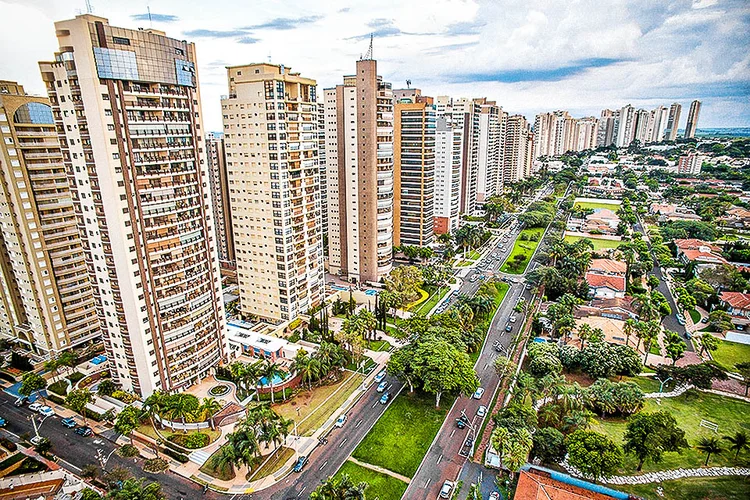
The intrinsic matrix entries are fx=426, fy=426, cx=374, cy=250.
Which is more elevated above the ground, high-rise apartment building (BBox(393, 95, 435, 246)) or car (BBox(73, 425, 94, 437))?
high-rise apartment building (BBox(393, 95, 435, 246))

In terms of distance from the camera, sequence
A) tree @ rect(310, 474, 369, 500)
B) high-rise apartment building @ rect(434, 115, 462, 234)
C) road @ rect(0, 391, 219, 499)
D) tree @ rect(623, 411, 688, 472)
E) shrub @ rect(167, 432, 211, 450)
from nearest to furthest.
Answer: tree @ rect(310, 474, 369, 500) < tree @ rect(623, 411, 688, 472) < road @ rect(0, 391, 219, 499) < shrub @ rect(167, 432, 211, 450) < high-rise apartment building @ rect(434, 115, 462, 234)

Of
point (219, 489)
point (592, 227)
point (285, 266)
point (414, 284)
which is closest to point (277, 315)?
point (285, 266)

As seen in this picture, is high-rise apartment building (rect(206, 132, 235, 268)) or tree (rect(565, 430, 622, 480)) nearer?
tree (rect(565, 430, 622, 480))

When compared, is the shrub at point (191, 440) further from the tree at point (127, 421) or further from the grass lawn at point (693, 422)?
the grass lawn at point (693, 422)

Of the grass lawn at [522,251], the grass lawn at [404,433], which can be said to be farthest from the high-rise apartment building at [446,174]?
the grass lawn at [404,433]

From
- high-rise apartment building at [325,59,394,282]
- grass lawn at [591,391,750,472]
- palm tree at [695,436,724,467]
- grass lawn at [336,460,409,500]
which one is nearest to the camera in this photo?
grass lawn at [336,460,409,500]

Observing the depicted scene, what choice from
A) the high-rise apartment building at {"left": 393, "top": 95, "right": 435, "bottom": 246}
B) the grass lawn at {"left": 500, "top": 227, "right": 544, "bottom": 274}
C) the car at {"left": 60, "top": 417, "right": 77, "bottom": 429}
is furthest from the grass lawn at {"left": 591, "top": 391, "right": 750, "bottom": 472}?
the high-rise apartment building at {"left": 393, "top": 95, "right": 435, "bottom": 246}

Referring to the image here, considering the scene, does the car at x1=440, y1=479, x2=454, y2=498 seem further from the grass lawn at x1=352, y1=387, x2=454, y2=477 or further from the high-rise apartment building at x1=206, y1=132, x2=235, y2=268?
the high-rise apartment building at x1=206, y1=132, x2=235, y2=268

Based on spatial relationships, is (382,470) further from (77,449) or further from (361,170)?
(361,170)
